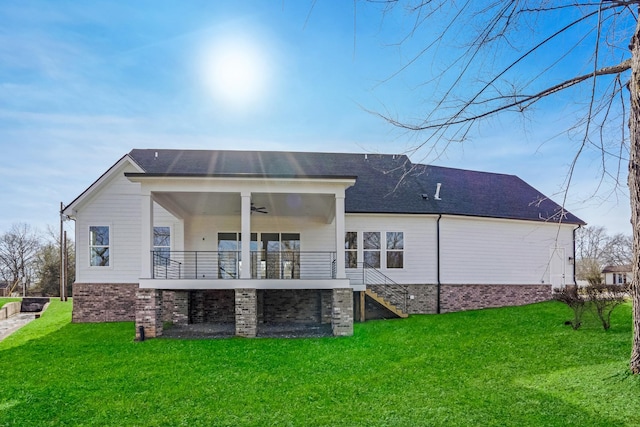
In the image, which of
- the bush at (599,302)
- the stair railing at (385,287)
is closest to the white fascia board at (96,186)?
the stair railing at (385,287)

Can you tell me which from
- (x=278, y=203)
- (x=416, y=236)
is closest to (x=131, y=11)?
(x=278, y=203)

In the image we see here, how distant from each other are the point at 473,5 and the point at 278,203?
10.4 metres

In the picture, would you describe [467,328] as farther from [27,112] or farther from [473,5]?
→ [27,112]

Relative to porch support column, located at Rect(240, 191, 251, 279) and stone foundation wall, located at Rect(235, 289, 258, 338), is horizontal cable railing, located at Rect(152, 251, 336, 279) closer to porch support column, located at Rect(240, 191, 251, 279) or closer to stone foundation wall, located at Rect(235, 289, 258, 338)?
porch support column, located at Rect(240, 191, 251, 279)

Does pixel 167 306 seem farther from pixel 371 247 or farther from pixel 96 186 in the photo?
pixel 371 247

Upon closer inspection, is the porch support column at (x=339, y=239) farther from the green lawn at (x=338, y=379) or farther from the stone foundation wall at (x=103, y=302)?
the stone foundation wall at (x=103, y=302)

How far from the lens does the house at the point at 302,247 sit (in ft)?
48.6

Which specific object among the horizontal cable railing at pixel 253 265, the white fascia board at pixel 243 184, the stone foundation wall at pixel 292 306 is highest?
the white fascia board at pixel 243 184

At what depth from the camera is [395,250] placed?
637 inches

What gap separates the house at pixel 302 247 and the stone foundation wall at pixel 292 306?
0.04 meters

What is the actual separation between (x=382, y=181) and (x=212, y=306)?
8.95 meters

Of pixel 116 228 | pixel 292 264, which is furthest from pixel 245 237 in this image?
pixel 116 228

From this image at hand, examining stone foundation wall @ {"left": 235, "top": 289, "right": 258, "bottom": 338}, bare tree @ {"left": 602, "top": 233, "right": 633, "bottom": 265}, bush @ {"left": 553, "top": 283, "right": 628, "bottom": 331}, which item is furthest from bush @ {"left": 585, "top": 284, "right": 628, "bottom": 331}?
bare tree @ {"left": 602, "top": 233, "right": 633, "bottom": 265}

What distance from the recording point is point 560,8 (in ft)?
14.3
